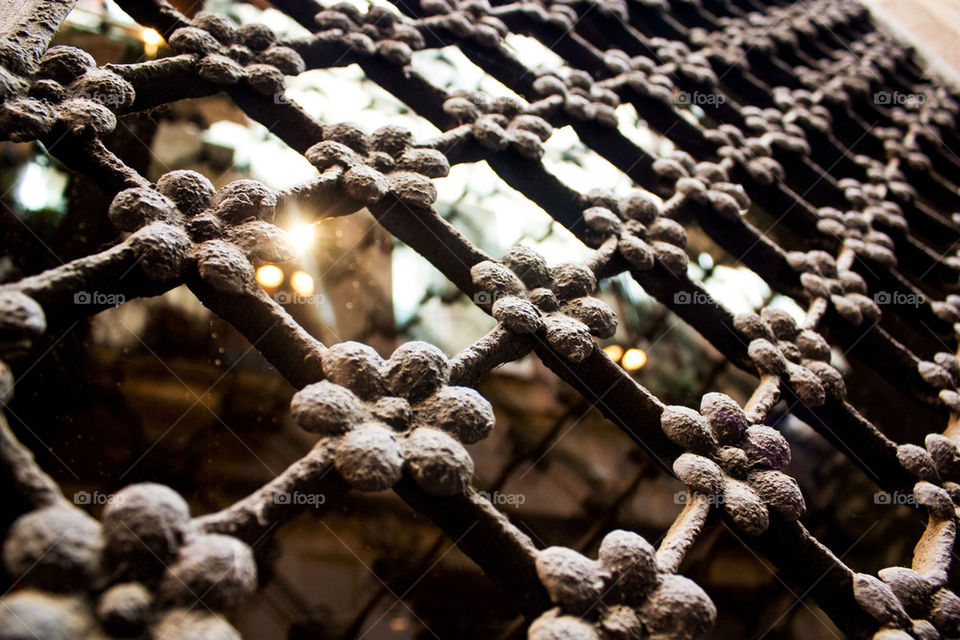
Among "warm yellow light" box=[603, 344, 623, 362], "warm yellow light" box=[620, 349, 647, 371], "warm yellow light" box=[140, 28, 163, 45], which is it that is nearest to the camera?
"warm yellow light" box=[140, 28, 163, 45]

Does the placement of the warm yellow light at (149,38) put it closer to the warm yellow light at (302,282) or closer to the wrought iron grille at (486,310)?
the wrought iron grille at (486,310)

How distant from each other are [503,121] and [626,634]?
2.63ft

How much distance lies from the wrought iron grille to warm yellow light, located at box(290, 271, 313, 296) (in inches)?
36.3

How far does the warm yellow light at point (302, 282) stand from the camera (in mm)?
1832

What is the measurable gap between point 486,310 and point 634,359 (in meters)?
1.54

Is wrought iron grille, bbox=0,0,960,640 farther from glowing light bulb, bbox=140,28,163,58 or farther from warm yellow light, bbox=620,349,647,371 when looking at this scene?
warm yellow light, bbox=620,349,647,371

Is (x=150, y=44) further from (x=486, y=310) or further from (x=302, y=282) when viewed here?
(x=486, y=310)

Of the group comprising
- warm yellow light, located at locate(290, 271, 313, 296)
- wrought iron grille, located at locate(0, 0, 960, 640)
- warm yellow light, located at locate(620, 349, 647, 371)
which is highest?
wrought iron grille, located at locate(0, 0, 960, 640)

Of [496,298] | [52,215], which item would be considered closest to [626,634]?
[496,298]

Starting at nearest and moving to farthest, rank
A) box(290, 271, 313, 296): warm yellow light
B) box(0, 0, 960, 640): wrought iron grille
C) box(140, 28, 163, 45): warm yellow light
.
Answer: box(0, 0, 960, 640): wrought iron grille
box(140, 28, 163, 45): warm yellow light
box(290, 271, 313, 296): warm yellow light

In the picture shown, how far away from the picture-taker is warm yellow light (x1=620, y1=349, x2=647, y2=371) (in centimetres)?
207

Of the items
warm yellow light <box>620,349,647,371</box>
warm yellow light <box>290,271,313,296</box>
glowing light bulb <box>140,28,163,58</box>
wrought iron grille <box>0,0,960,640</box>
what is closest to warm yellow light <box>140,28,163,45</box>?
glowing light bulb <box>140,28,163,58</box>

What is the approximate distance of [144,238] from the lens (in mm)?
559

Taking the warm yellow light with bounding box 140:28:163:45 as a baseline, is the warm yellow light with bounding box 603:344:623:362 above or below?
below
